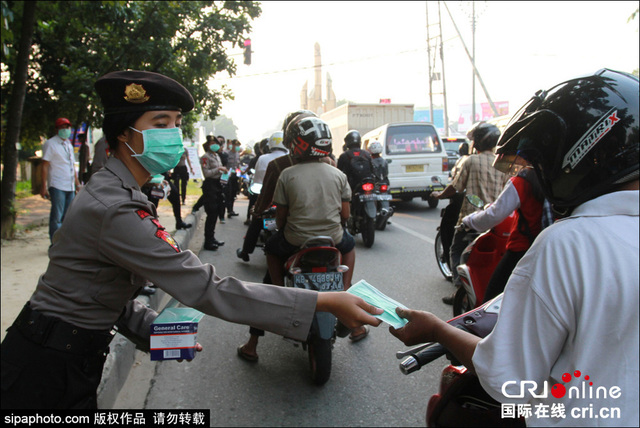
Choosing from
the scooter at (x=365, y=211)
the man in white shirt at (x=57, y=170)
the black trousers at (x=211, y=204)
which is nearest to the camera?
the man in white shirt at (x=57, y=170)

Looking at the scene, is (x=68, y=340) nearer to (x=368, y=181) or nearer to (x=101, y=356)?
(x=101, y=356)

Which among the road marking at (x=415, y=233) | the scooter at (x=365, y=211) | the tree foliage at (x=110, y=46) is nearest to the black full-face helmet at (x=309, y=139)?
the scooter at (x=365, y=211)

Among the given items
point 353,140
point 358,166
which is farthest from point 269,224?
point 353,140

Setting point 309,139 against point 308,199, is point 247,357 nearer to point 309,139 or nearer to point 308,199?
point 308,199

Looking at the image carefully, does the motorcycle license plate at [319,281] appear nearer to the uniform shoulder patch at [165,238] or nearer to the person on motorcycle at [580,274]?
the uniform shoulder patch at [165,238]

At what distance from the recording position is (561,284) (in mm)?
1013

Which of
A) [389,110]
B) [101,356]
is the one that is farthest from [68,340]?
[389,110]

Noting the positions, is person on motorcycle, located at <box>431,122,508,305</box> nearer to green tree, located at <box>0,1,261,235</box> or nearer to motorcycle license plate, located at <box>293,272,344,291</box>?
motorcycle license plate, located at <box>293,272,344,291</box>

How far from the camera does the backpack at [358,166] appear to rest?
851 centimetres

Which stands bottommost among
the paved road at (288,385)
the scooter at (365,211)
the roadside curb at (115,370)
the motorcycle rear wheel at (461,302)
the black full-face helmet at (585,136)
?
the paved road at (288,385)

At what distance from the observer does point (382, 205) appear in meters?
8.60

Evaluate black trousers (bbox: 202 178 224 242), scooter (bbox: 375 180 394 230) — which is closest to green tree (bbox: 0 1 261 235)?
black trousers (bbox: 202 178 224 242)

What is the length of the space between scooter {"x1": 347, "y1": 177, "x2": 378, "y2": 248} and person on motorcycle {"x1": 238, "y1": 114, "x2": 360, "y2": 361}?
13.1 ft

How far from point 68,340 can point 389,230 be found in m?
8.19
